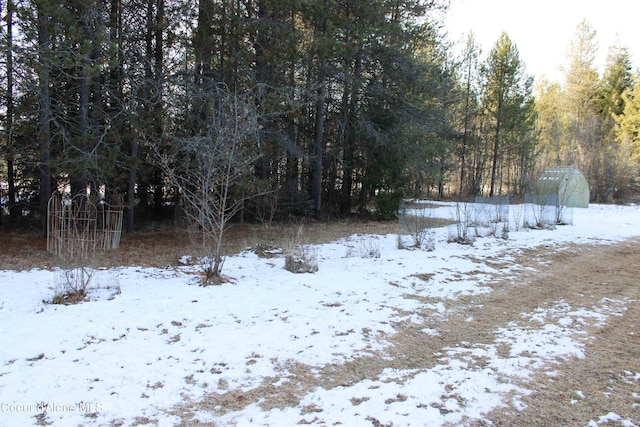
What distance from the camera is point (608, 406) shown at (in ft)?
8.76

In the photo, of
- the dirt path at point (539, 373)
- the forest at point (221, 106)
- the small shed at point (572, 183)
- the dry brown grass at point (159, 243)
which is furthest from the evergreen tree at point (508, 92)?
the dirt path at point (539, 373)

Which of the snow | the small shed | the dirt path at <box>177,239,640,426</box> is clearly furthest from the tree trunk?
the small shed

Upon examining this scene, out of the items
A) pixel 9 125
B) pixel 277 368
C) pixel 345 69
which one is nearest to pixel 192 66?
pixel 9 125

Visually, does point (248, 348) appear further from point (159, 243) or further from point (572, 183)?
point (572, 183)

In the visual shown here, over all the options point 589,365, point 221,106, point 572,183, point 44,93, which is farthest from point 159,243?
point 572,183

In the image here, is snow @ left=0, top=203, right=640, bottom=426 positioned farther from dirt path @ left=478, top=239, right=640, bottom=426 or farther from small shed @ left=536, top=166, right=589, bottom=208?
small shed @ left=536, top=166, right=589, bottom=208

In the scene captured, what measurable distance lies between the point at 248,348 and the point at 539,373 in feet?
8.00

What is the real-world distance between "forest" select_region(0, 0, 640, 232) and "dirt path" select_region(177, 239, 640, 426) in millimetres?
3261

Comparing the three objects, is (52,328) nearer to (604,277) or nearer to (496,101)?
(604,277)

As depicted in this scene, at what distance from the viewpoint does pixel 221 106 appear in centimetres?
667

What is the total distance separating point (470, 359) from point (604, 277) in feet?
15.2

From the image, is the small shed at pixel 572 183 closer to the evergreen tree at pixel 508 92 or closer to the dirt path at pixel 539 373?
the evergreen tree at pixel 508 92

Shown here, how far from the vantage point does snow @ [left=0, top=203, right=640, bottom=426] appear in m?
2.62

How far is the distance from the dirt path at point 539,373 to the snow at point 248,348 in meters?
0.07
